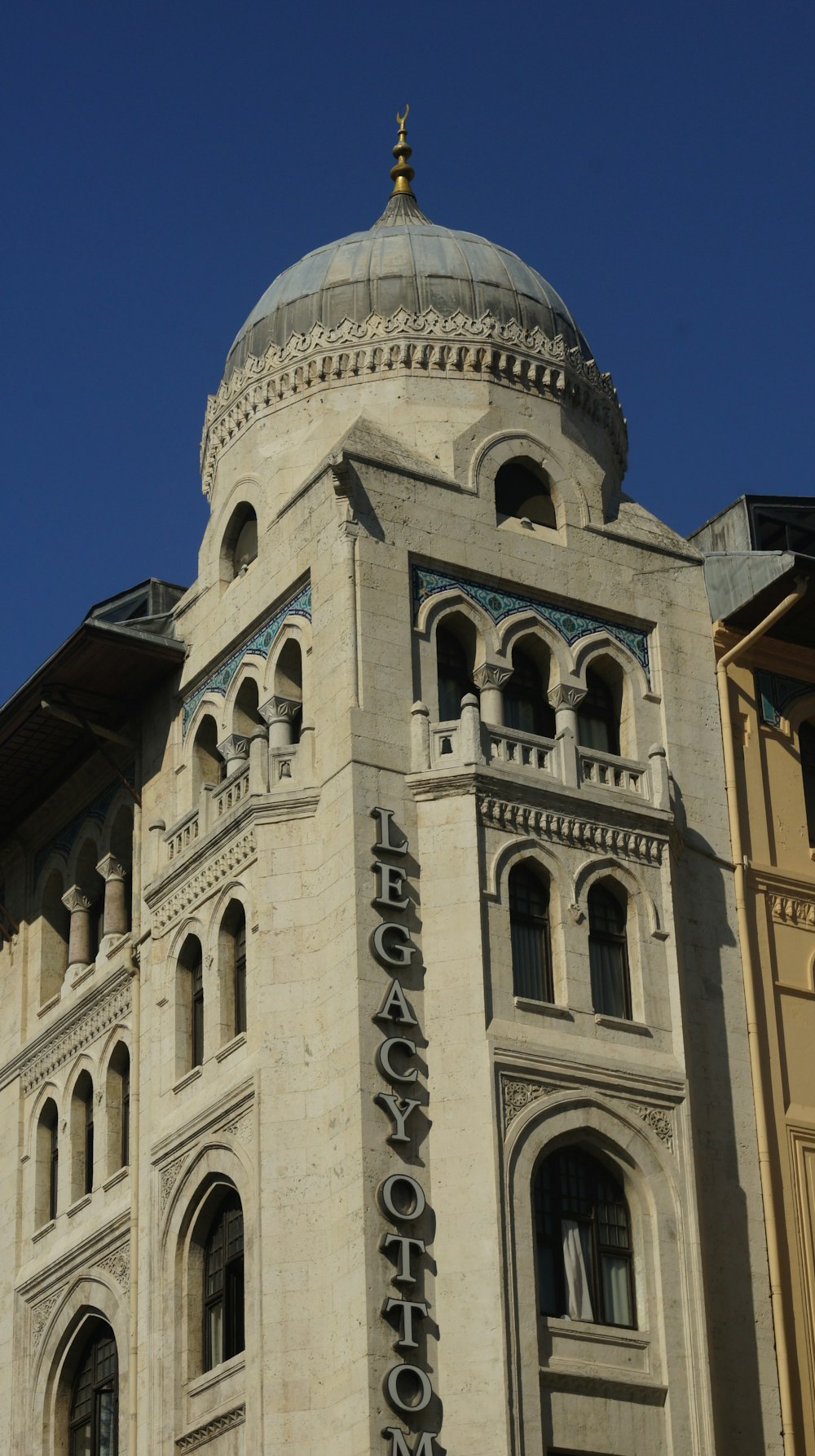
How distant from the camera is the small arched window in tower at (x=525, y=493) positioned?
38.5 m

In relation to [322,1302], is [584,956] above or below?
above

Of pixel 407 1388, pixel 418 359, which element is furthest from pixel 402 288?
pixel 407 1388

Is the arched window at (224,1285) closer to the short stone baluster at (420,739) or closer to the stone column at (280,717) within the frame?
the short stone baluster at (420,739)

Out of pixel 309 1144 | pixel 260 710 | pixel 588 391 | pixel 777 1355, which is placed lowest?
pixel 777 1355

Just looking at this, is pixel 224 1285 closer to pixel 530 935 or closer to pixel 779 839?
pixel 530 935

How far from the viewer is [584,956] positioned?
113 ft

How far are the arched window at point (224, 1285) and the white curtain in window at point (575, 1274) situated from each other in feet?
13.9

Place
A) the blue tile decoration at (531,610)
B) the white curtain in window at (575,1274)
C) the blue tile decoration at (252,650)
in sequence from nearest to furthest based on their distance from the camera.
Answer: the white curtain in window at (575,1274) → the blue tile decoration at (531,610) → the blue tile decoration at (252,650)

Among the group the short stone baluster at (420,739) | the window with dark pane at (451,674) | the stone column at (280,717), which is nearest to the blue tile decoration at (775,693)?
the window with dark pane at (451,674)

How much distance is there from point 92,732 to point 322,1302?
12.2 meters

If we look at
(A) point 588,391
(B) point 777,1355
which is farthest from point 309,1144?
(A) point 588,391

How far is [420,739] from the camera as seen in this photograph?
114ft

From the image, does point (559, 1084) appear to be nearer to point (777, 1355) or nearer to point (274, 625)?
point (777, 1355)

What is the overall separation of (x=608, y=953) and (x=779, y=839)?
4342 millimetres
